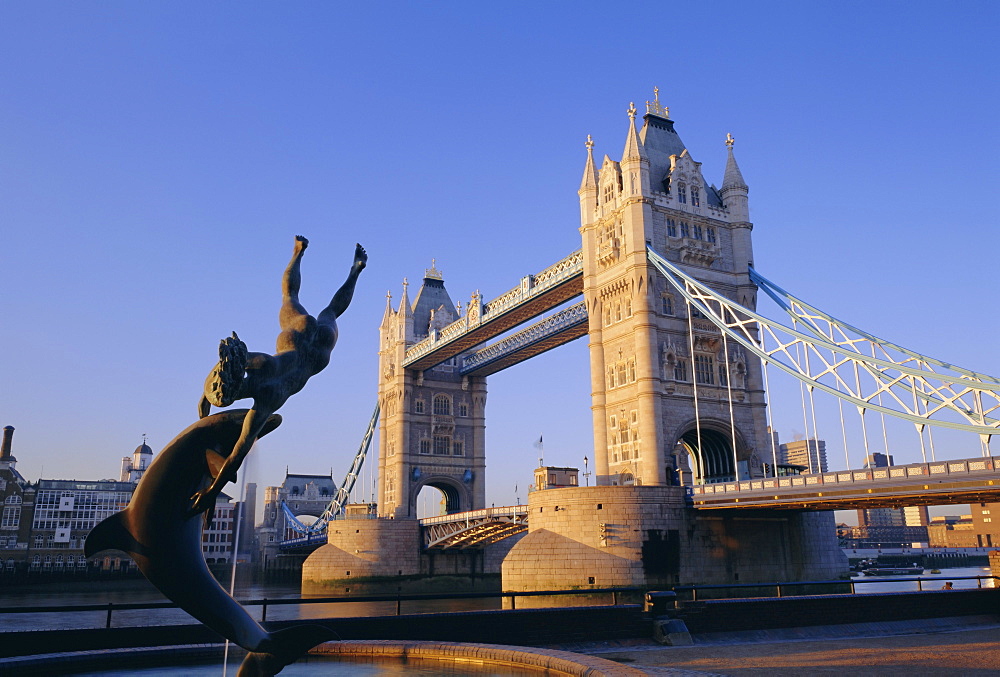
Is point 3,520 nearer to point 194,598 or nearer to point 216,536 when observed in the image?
point 216,536

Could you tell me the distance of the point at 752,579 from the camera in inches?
1490

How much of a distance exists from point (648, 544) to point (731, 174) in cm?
2355

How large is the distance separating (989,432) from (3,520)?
88.9 meters

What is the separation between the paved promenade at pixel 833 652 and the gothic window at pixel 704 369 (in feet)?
80.5

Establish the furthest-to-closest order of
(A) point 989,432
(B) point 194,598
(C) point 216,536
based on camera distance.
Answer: (C) point 216,536 < (A) point 989,432 < (B) point 194,598

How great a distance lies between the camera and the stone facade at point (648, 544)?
35906 millimetres

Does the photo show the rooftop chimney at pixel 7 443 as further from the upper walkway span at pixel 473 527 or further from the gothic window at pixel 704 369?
the gothic window at pixel 704 369

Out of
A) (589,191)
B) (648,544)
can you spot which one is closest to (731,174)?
(589,191)

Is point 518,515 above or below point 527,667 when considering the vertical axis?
above

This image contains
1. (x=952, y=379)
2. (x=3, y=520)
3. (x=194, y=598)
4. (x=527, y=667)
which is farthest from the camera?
(x=3, y=520)

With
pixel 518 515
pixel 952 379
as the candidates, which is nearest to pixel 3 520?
pixel 518 515

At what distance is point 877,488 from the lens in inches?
1153

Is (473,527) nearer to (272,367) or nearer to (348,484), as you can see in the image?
(348,484)

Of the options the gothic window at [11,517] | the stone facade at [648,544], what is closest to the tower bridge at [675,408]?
the stone facade at [648,544]
